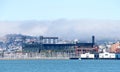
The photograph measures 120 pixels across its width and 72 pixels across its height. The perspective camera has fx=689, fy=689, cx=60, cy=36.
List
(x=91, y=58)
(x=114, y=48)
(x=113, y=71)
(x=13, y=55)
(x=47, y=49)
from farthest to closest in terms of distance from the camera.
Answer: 1. (x=114, y=48)
2. (x=13, y=55)
3. (x=47, y=49)
4. (x=91, y=58)
5. (x=113, y=71)

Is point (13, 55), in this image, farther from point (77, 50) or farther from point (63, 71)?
point (63, 71)

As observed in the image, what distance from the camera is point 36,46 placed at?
164m

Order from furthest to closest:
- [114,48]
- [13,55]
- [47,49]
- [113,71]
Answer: [114,48], [13,55], [47,49], [113,71]

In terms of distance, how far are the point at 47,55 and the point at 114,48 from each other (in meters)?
30.8

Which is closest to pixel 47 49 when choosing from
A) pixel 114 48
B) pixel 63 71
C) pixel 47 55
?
pixel 47 55

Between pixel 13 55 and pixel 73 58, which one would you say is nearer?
pixel 73 58

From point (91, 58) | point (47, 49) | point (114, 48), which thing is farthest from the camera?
point (114, 48)

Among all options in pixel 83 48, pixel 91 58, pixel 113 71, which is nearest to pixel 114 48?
pixel 83 48

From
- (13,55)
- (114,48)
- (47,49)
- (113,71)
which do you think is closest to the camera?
(113,71)

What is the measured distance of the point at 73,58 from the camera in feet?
511

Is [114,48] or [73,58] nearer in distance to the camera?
[73,58]

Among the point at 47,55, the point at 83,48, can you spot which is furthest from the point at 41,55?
the point at 83,48

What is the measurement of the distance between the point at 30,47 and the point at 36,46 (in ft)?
5.89

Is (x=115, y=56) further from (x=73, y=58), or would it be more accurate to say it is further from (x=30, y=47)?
(x=30, y=47)
